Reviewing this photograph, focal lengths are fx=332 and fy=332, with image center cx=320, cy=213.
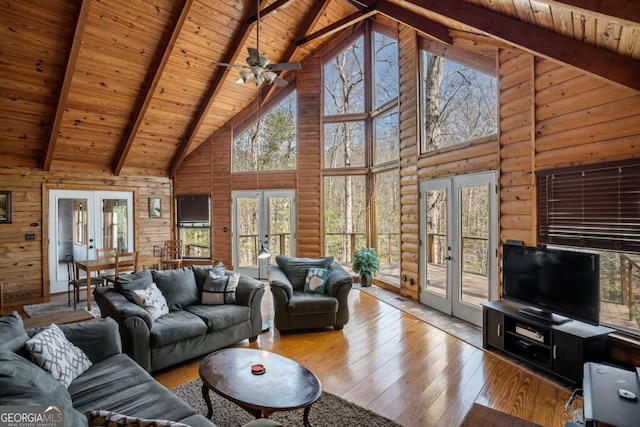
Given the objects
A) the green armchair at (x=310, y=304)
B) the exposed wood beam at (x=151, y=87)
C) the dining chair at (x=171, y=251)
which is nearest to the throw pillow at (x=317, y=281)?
the green armchair at (x=310, y=304)

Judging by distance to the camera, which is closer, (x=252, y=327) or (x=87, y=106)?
(x=252, y=327)

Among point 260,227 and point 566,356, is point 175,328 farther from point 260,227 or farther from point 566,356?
point 260,227

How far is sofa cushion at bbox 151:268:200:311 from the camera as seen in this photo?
3.82 meters

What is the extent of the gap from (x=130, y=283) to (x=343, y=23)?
17.3ft

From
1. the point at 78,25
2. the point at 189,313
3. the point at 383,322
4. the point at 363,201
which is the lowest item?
the point at 383,322

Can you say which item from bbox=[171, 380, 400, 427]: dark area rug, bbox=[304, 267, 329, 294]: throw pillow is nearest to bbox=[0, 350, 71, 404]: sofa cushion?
bbox=[171, 380, 400, 427]: dark area rug

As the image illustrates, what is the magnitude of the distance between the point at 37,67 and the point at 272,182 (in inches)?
171

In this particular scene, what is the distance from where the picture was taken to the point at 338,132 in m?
7.29

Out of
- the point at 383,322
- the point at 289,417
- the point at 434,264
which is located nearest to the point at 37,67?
the point at 289,417

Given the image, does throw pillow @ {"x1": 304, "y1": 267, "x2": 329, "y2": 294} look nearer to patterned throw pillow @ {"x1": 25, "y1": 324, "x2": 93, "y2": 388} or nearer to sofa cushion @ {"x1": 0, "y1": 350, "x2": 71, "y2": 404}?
patterned throw pillow @ {"x1": 25, "y1": 324, "x2": 93, "y2": 388}

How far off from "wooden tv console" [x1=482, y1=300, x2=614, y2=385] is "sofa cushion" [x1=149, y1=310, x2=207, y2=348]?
3.13 metres

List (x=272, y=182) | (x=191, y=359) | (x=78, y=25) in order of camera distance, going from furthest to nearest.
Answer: (x=272, y=182)
(x=78, y=25)
(x=191, y=359)

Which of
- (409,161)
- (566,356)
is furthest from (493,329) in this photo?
(409,161)

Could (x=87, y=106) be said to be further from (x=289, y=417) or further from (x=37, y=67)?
(x=289, y=417)
